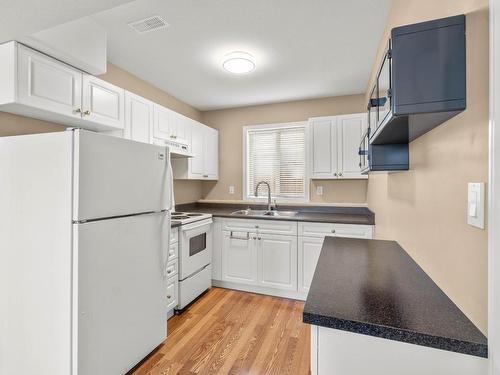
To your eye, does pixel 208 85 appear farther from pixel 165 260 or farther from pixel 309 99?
pixel 165 260

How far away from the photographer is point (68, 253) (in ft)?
4.67

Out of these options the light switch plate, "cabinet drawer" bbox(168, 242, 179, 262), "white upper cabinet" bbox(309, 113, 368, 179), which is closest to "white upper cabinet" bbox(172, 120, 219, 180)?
"cabinet drawer" bbox(168, 242, 179, 262)

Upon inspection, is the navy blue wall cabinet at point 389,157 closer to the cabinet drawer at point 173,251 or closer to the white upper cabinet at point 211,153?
the cabinet drawer at point 173,251

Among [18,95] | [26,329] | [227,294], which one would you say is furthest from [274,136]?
[26,329]

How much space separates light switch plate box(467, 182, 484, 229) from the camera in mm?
690

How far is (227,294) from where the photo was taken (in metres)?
3.06

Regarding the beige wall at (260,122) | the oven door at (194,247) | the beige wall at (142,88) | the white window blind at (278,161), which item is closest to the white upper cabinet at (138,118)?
the beige wall at (142,88)

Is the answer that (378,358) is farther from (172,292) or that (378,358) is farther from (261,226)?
(261,226)

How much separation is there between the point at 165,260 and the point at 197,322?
2.61 feet

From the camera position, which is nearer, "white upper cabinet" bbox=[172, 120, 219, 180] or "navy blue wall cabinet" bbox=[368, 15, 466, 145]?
"navy blue wall cabinet" bbox=[368, 15, 466, 145]

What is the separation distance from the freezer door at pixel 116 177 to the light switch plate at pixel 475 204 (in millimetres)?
1672

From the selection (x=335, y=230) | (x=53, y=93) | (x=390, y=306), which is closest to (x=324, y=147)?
(x=335, y=230)

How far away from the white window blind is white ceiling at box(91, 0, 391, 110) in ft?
2.14

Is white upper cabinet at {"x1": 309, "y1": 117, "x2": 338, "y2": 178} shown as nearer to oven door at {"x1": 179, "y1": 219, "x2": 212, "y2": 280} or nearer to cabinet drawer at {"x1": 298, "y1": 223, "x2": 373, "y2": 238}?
cabinet drawer at {"x1": 298, "y1": 223, "x2": 373, "y2": 238}
